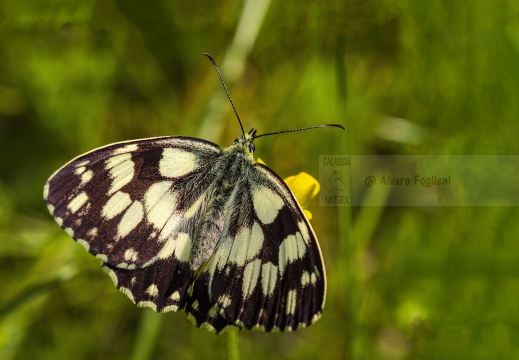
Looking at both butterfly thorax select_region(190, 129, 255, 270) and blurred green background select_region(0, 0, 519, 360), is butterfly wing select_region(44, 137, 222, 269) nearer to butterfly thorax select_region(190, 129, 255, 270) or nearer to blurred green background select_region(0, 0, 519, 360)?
butterfly thorax select_region(190, 129, 255, 270)

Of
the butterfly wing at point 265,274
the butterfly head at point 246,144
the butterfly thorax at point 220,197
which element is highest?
the butterfly head at point 246,144

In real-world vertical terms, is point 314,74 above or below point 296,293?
above

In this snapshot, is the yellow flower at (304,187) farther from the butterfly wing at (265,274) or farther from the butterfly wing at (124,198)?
the butterfly wing at (124,198)

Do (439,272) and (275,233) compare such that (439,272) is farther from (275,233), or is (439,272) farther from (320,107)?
(320,107)

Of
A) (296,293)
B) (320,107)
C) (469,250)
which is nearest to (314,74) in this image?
(320,107)

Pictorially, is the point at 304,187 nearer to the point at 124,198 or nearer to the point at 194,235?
the point at 194,235

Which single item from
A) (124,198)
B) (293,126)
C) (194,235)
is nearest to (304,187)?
(194,235)

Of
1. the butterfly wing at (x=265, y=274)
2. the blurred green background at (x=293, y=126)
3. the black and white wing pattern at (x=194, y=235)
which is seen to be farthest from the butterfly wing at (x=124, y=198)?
the blurred green background at (x=293, y=126)

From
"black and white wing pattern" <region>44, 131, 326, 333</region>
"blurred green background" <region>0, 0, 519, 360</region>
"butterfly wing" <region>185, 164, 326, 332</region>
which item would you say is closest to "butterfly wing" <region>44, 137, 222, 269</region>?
"black and white wing pattern" <region>44, 131, 326, 333</region>
